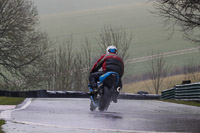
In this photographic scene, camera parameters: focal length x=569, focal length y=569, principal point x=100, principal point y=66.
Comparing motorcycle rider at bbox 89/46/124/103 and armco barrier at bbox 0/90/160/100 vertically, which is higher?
motorcycle rider at bbox 89/46/124/103

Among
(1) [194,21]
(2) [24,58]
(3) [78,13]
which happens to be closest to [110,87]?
(1) [194,21]

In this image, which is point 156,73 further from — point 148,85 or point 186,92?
point 186,92

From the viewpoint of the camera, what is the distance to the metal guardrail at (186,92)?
22125 millimetres

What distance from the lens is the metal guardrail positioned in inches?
871

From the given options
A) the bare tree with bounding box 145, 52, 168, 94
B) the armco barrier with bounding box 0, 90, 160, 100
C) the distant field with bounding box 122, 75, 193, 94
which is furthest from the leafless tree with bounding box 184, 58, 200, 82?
the armco barrier with bounding box 0, 90, 160, 100

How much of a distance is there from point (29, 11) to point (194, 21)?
27059mm

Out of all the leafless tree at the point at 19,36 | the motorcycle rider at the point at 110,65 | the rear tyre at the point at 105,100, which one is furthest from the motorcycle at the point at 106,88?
the leafless tree at the point at 19,36

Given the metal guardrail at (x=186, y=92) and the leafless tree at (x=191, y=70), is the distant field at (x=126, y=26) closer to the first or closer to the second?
the leafless tree at (x=191, y=70)

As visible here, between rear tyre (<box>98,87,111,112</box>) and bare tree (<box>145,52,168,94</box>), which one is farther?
bare tree (<box>145,52,168,94</box>)

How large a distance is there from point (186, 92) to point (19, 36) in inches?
1027

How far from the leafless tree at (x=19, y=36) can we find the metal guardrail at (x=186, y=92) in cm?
2306

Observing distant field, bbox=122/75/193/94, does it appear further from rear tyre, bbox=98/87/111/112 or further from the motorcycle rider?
rear tyre, bbox=98/87/111/112

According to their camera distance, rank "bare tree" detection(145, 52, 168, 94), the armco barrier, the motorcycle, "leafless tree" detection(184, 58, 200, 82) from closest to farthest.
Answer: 1. the motorcycle
2. the armco barrier
3. "bare tree" detection(145, 52, 168, 94)
4. "leafless tree" detection(184, 58, 200, 82)

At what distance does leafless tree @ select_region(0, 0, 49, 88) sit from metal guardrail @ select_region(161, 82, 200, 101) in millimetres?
23056
